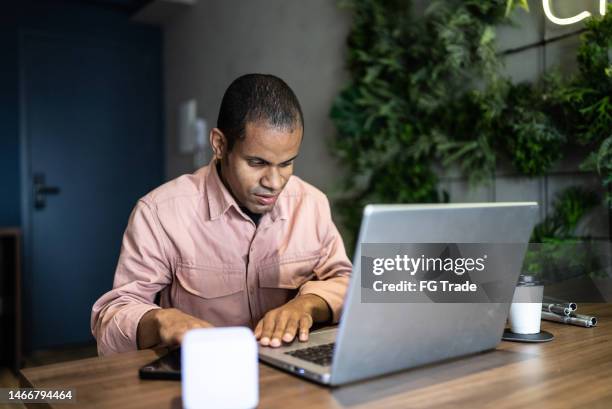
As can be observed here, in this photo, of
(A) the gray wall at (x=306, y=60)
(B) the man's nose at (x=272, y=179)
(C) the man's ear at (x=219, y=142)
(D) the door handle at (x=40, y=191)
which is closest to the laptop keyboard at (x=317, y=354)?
(B) the man's nose at (x=272, y=179)

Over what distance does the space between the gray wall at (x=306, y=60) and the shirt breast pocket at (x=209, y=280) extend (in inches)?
42.1

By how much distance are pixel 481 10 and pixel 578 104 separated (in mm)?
523

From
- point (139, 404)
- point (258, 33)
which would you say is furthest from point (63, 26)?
point (139, 404)

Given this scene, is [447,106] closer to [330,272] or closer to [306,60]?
[330,272]

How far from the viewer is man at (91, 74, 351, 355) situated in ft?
4.34

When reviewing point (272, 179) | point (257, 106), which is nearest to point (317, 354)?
point (272, 179)

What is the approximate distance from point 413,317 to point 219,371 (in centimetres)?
29

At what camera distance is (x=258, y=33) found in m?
3.33

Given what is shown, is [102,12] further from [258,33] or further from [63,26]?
[258,33]

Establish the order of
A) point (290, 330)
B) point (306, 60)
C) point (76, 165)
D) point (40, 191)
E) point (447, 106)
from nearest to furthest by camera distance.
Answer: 1. point (290, 330)
2. point (447, 106)
3. point (306, 60)
4. point (40, 191)
5. point (76, 165)

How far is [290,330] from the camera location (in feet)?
3.32

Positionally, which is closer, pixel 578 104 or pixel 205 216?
pixel 205 216

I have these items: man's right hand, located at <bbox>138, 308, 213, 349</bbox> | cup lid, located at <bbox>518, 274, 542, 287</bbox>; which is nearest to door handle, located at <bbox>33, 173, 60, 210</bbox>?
man's right hand, located at <bbox>138, 308, 213, 349</bbox>

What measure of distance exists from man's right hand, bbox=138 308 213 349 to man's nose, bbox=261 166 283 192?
0.40m
